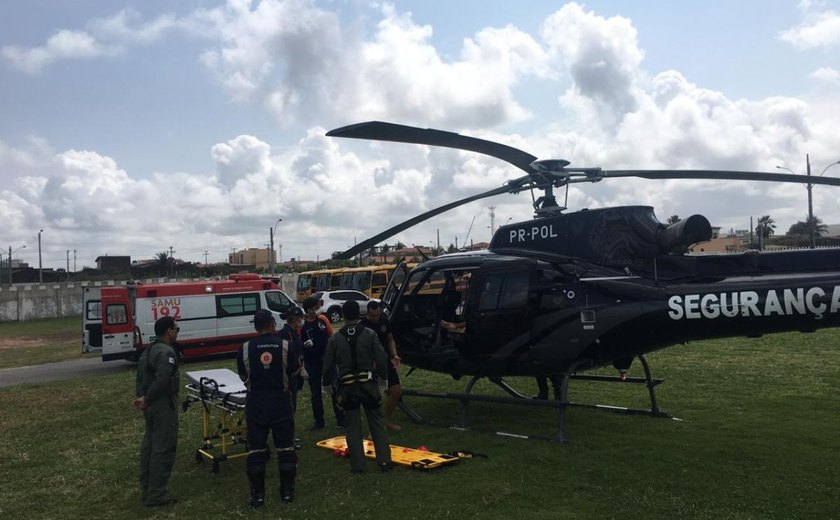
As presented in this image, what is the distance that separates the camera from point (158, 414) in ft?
20.8

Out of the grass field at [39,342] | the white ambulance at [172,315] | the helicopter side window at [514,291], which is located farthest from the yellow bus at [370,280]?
the helicopter side window at [514,291]

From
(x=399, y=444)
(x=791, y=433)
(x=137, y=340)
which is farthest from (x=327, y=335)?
(x=137, y=340)

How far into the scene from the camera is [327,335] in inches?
367

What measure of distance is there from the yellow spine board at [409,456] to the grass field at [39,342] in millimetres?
16903

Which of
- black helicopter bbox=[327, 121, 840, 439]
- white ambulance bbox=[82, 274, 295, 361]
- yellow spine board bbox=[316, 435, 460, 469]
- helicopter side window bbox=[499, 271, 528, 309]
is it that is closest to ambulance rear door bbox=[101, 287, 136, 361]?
white ambulance bbox=[82, 274, 295, 361]

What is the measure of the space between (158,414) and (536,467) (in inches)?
154

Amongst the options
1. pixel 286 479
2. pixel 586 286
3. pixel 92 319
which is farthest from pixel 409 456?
pixel 92 319

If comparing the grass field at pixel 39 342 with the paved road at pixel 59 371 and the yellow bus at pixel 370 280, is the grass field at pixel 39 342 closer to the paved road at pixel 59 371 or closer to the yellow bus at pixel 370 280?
the paved road at pixel 59 371

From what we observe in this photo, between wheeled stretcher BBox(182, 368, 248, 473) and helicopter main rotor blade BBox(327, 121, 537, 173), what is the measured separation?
3.13m

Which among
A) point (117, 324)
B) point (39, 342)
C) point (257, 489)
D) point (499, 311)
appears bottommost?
point (39, 342)

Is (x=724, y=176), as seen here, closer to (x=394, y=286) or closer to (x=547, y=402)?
(x=547, y=402)

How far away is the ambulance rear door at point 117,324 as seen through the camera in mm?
17766

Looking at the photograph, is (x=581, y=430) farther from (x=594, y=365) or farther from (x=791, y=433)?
(x=791, y=433)

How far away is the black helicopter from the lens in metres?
7.14
